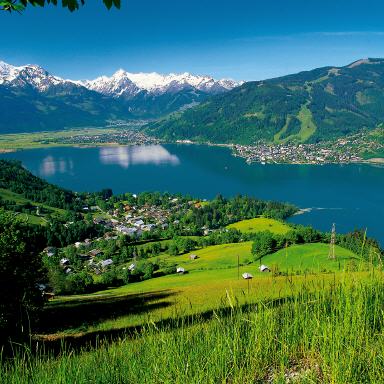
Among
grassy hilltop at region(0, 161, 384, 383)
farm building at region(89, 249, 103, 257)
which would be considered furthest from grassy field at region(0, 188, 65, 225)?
grassy hilltop at region(0, 161, 384, 383)

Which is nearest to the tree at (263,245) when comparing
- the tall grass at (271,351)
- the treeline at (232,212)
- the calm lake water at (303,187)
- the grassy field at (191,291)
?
the grassy field at (191,291)

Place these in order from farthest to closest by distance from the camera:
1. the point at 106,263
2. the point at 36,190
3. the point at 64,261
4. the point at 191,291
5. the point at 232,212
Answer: the point at 36,190
the point at 232,212
the point at 64,261
the point at 106,263
the point at 191,291

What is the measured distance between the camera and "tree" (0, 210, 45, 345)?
16188mm

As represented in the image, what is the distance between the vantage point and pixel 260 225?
108m

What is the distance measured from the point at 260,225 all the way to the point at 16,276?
9431 centimetres

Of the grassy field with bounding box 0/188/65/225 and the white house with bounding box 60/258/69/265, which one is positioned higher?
the grassy field with bounding box 0/188/65/225

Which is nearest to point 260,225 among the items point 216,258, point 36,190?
point 216,258

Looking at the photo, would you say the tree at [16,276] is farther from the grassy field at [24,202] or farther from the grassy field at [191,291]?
the grassy field at [24,202]

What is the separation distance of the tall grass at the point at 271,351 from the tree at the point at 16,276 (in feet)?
44.0

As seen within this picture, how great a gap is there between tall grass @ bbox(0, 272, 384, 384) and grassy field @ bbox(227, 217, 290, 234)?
92.9 metres

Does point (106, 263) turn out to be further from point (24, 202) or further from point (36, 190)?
point (36, 190)

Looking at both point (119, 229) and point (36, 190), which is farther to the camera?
point (36, 190)

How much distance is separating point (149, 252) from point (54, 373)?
88.4 m

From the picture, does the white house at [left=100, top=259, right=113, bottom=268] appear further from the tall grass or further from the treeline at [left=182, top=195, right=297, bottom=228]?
the tall grass
